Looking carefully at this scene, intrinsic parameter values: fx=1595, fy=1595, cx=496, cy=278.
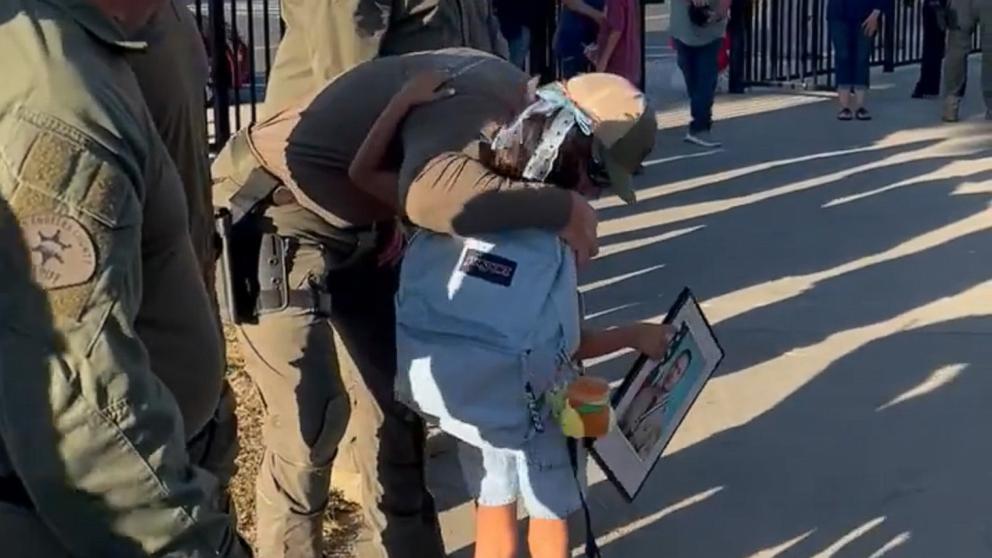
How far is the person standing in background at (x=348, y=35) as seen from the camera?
12.9 ft

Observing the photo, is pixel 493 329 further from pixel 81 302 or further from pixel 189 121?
pixel 81 302

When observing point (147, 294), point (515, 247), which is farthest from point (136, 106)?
point (515, 247)

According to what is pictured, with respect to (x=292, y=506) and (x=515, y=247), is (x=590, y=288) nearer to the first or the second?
(x=292, y=506)

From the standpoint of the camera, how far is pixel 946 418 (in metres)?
5.49

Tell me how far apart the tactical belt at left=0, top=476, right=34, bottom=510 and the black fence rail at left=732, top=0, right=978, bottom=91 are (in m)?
12.1

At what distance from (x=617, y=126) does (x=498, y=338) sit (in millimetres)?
491

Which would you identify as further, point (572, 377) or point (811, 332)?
point (811, 332)

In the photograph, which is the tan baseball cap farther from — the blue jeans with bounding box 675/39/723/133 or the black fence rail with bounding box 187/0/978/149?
the black fence rail with bounding box 187/0/978/149

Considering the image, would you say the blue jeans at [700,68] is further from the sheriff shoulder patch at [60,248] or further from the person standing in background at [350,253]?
the sheriff shoulder patch at [60,248]

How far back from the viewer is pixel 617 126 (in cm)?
319

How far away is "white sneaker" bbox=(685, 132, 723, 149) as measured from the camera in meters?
11.3

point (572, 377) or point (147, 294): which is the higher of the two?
point (147, 294)

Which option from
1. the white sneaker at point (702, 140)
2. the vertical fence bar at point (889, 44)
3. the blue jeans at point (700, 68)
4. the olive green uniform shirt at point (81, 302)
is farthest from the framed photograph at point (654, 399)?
the vertical fence bar at point (889, 44)

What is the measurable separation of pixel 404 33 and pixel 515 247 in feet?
3.46
